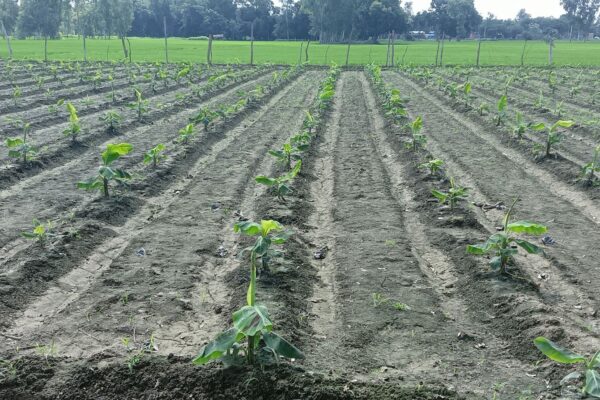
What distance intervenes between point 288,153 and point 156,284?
5.05m

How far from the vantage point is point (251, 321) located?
4266 millimetres

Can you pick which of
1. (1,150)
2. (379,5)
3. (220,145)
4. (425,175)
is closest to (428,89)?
(220,145)

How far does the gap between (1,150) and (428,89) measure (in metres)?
17.8

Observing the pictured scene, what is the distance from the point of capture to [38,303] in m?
5.87

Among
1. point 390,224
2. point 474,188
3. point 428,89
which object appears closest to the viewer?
point 390,224

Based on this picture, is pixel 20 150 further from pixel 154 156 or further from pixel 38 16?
pixel 38 16

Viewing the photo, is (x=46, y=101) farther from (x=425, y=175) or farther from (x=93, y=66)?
(x=93, y=66)

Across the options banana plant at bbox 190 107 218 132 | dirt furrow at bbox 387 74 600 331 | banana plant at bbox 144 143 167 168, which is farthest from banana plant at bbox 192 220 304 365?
banana plant at bbox 190 107 218 132

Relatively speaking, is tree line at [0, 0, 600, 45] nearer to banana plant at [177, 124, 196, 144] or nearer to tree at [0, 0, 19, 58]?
tree at [0, 0, 19, 58]

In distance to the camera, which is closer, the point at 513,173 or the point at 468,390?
the point at 468,390

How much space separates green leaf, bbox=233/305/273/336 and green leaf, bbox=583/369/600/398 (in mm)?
2097

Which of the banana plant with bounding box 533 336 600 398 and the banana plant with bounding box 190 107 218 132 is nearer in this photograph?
the banana plant with bounding box 533 336 600 398

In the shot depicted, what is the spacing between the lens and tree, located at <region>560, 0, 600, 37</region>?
5098 inches

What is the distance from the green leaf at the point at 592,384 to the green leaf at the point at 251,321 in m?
2.10
